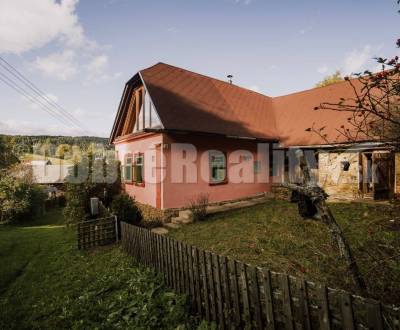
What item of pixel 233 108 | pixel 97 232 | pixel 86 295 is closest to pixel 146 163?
pixel 97 232

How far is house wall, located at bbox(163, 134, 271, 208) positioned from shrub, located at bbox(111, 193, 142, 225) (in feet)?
4.26

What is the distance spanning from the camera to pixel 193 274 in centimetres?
426

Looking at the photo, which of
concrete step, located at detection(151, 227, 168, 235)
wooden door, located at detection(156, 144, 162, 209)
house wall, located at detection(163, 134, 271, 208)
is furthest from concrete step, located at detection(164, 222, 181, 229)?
wooden door, located at detection(156, 144, 162, 209)

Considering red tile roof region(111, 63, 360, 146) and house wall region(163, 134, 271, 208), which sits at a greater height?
red tile roof region(111, 63, 360, 146)

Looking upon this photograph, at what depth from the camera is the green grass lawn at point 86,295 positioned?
4.21 metres

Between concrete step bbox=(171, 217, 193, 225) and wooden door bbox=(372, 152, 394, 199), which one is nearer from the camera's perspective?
concrete step bbox=(171, 217, 193, 225)

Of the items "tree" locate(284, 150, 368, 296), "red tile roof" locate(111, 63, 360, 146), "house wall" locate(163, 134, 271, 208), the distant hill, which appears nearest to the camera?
"tree" locate(284, 150, 368, 296)

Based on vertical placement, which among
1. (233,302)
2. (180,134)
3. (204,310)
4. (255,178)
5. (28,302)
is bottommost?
(28,302)

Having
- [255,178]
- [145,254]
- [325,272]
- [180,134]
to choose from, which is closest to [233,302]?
[325,272]

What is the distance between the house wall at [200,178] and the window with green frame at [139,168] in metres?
2.63

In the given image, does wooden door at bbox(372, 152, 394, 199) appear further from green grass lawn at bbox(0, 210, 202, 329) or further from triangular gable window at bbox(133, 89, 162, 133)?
green grass lawn at bbox(0, 210, 202, 329)

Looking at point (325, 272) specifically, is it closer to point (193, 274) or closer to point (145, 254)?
point (193, 274)

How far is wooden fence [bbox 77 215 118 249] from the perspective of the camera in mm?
8844

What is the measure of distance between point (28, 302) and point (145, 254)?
8.40 feet
